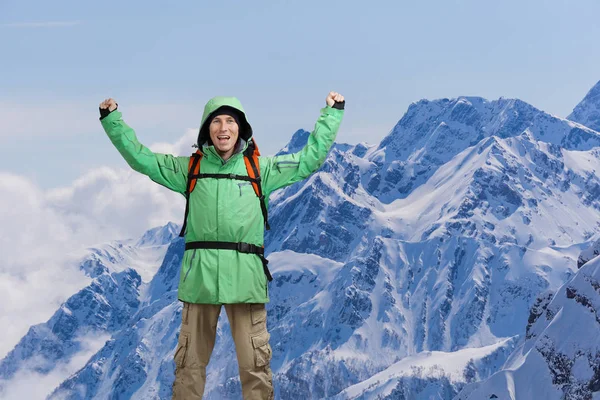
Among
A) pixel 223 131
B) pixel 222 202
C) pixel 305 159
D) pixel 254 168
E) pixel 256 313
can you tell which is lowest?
pixel 256 313

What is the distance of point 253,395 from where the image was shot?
12.7 metres

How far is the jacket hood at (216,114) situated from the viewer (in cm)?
1253

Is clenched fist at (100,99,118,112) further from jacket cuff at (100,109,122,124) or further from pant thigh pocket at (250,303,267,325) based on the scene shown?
pant thigh pocket at (250,303,267,325)

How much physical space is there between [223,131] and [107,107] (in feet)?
6.15

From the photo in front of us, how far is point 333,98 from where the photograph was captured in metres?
13.6

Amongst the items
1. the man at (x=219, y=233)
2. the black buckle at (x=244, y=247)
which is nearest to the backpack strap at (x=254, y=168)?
the man at (x=219, y=233)

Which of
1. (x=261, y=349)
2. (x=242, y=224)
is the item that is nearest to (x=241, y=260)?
(x=242, y=224)

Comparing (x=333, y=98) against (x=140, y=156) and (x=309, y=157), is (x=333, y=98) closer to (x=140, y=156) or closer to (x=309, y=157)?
(x=309, y=157)

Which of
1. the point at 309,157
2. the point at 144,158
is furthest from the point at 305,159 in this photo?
the point at 144,158

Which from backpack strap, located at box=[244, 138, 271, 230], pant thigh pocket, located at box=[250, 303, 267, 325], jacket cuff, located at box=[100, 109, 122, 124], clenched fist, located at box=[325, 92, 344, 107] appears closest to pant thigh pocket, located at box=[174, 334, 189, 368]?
pant thigh pocket, located at box=[250, 303, 267, 325]

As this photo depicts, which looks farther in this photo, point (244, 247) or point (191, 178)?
point (191, 178)

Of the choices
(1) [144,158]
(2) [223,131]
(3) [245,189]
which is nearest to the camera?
(2) [223,131]

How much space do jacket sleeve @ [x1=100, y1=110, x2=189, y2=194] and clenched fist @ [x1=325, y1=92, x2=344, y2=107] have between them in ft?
7.79

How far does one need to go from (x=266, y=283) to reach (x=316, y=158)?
6.88ft
